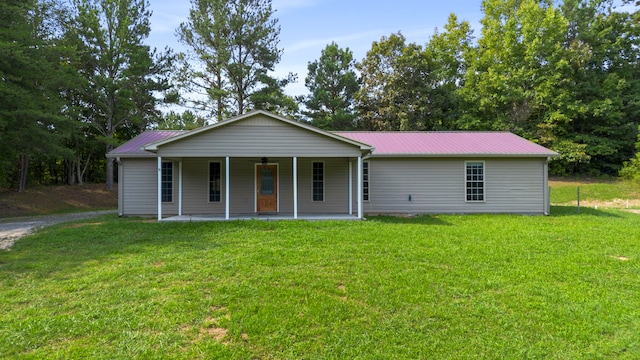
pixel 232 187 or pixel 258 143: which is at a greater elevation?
pixel 258 143

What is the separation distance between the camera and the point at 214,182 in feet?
43.3

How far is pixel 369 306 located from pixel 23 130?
637 inches

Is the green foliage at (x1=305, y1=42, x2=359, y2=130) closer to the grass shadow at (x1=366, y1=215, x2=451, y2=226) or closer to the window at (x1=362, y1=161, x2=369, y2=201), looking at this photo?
the window at (x1=362, y1=161, x2=369, y2=201)

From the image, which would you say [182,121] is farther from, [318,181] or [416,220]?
[416,220]

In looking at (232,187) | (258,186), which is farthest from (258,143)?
(232,187)

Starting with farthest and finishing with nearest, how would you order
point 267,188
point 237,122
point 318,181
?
1. point 318,181
2. point 267,188
3. point 237,122

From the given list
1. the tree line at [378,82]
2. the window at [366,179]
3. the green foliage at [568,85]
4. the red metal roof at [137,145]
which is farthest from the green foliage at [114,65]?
the green foliage at [568,85]

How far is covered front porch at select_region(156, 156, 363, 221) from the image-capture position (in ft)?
42.6

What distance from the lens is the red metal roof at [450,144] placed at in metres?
13.3

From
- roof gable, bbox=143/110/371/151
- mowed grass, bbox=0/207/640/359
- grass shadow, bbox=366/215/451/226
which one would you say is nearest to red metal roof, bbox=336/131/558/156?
roof gable, bbox=143/110/371/151

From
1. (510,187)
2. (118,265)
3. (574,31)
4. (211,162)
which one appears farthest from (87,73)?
(574,31)

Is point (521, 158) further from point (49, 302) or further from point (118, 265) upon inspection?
point (49, 302)

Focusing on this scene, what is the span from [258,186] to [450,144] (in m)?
7.75

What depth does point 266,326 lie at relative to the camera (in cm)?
401
